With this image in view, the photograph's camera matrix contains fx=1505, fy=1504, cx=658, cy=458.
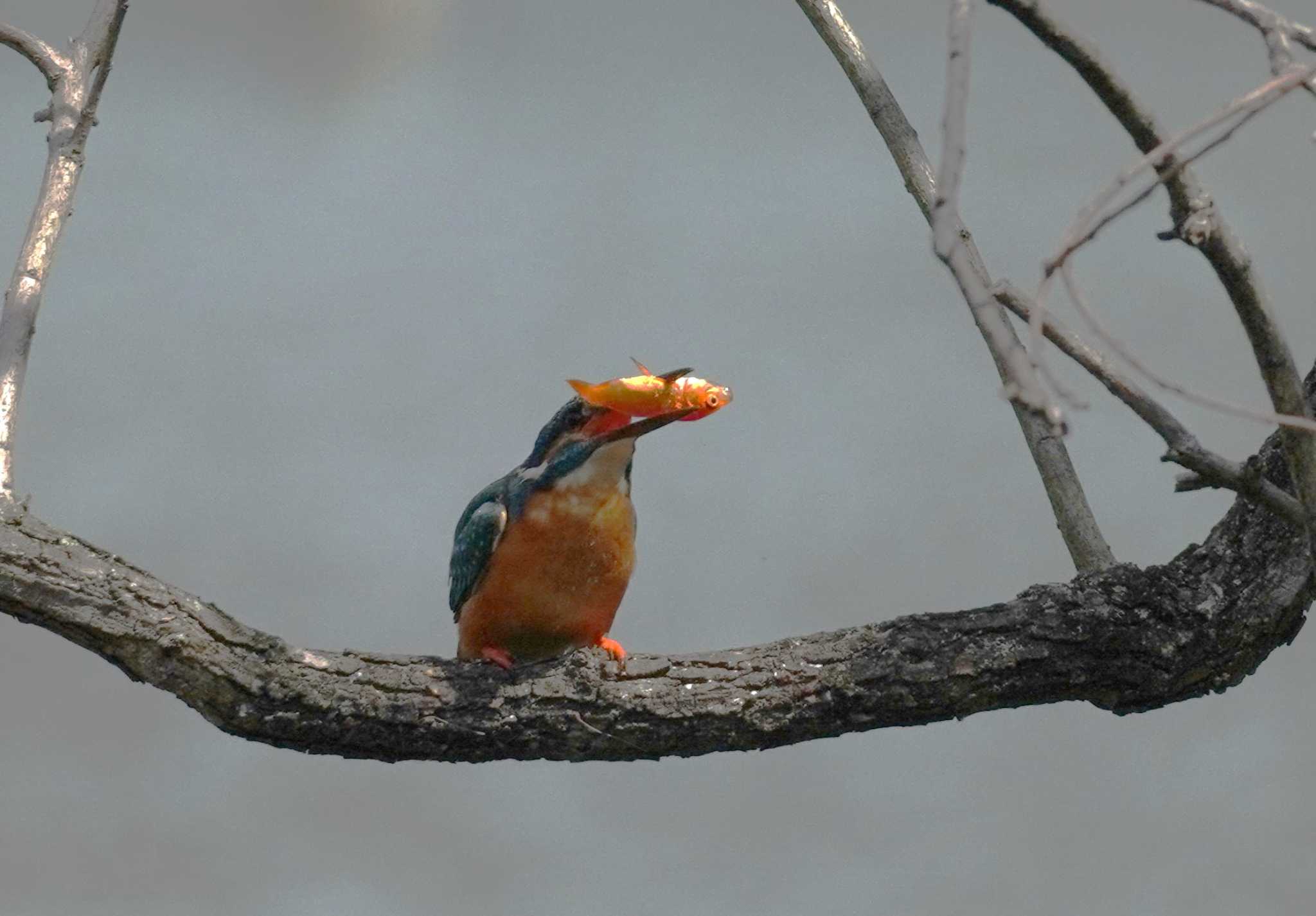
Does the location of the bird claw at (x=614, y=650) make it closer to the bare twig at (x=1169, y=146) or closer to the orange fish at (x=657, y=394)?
the orange fish at (x=657, y=394)

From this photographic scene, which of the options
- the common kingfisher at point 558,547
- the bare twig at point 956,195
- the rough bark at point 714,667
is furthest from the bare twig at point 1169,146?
the common kingfisher at point 558,547

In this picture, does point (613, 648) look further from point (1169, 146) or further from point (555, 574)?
point (1169, 146)

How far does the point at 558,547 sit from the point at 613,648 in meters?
0.39

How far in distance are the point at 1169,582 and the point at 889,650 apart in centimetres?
58

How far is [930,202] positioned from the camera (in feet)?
11.8

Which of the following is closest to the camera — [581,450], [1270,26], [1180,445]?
[1270,26]

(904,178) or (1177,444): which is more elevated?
(904,178)

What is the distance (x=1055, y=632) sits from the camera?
3.02 meters

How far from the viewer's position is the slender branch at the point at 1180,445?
2.55m

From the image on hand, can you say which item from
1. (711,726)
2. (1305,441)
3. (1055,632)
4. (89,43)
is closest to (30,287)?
(89,43)

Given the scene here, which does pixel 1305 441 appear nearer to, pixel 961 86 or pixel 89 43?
pixel 961 86

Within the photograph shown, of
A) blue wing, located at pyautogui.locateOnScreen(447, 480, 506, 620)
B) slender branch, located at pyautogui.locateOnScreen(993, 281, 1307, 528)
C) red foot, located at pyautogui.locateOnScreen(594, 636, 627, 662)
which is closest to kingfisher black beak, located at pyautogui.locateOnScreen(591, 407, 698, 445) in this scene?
blue wing, located at pyautogui.locateOnScreen(447, 480, 506, 620)

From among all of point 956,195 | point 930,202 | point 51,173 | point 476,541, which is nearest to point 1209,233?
point 956,195

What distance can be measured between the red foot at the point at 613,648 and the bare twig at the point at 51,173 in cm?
127
